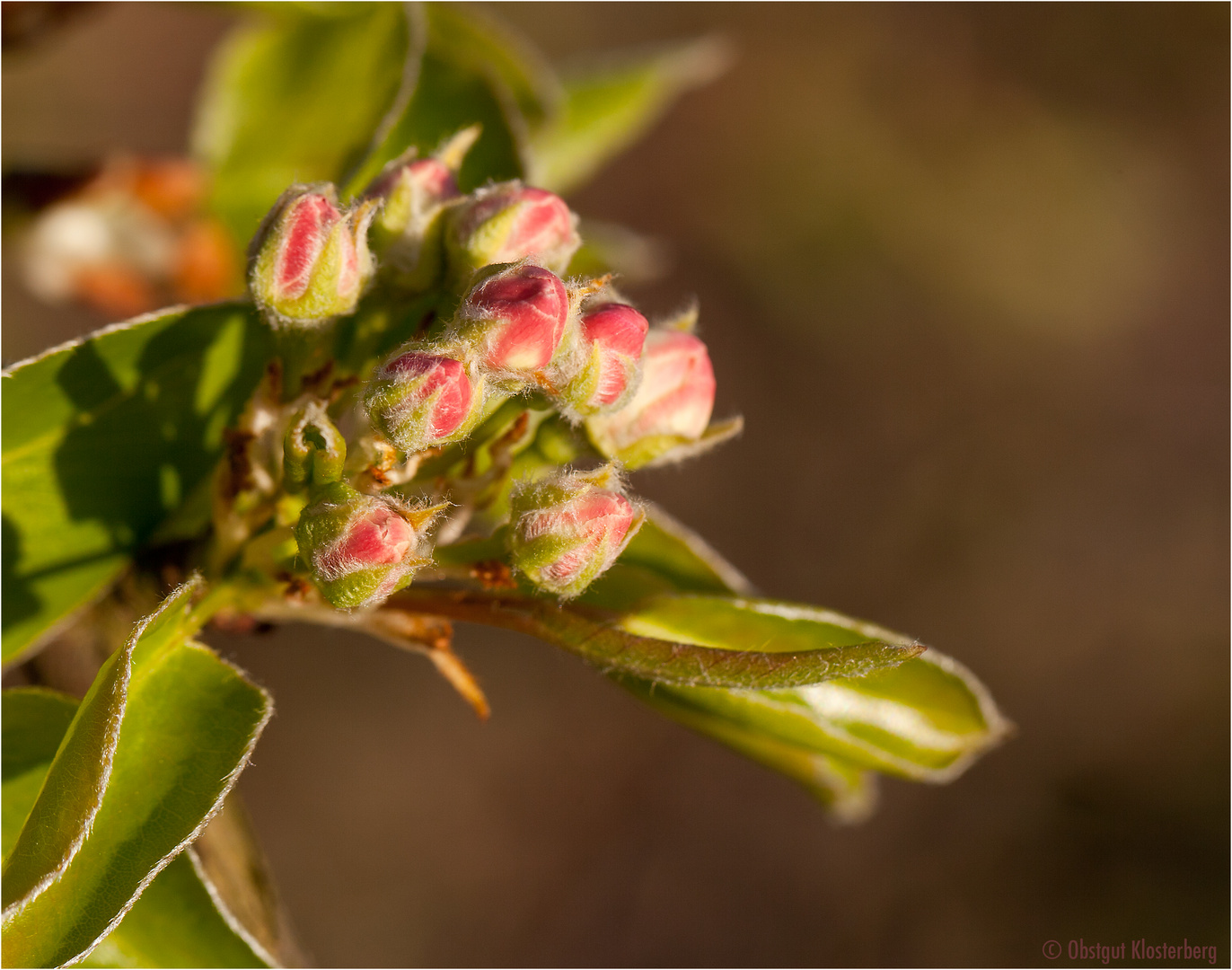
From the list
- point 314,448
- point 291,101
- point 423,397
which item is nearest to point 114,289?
point 291,101

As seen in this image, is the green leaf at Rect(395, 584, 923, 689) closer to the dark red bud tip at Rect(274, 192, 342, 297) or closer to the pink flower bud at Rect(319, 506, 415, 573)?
the pink flower bud at Rect(319, 506, 415, 573)

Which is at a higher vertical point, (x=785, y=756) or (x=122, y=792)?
(x=122, y=792)

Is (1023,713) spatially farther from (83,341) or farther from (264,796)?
(83,341)

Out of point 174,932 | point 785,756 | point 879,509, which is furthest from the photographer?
point 879,509

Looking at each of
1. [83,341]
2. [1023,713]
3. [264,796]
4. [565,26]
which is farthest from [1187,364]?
[83,341]

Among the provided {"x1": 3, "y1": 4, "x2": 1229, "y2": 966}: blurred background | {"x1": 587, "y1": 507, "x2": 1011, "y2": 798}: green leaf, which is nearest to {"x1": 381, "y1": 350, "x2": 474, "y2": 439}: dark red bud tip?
{"x1": 587, "y1": 507, "x2": 1011, "y2": 798}: green leaf

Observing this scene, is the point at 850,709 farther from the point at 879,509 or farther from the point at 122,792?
the point at 879,509
